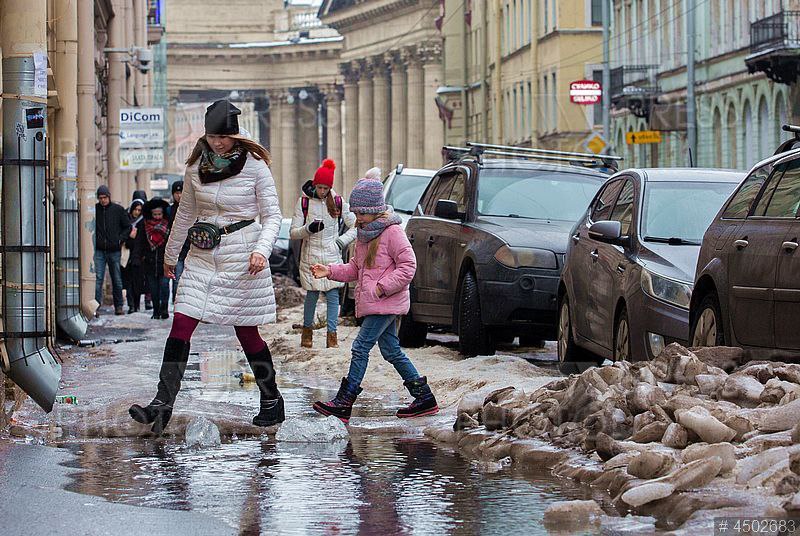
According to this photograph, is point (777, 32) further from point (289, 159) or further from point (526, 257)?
point (289, 159)

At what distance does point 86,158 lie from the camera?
2383cm

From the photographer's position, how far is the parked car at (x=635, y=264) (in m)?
11.6

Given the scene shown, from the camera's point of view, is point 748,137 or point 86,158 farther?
point 748,137

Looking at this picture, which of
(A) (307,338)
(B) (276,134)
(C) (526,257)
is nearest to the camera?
(C) (526,257)

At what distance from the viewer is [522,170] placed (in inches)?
656

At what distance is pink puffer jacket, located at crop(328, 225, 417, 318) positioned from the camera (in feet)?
35.2

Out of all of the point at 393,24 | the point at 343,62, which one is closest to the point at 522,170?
the point at 393,24

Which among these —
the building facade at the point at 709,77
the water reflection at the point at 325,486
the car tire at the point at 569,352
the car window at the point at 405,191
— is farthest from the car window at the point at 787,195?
the building facade at the point at 709,77

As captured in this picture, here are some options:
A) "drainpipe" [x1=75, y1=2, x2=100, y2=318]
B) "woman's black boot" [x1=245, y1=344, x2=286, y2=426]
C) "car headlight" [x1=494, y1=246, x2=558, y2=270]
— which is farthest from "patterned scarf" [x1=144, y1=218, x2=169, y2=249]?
"woman's black boot" [x1=245, y1=344, x2=286, y2=426]

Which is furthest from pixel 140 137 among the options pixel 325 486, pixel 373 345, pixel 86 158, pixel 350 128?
pixel 350 128

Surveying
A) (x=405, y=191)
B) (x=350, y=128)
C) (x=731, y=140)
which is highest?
(x=350, y=128)

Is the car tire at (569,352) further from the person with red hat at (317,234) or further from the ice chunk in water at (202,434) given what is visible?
the ice chunk in water at (202,434)

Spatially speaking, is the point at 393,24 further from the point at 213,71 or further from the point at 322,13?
the point at 213,71

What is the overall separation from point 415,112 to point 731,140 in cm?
5082
